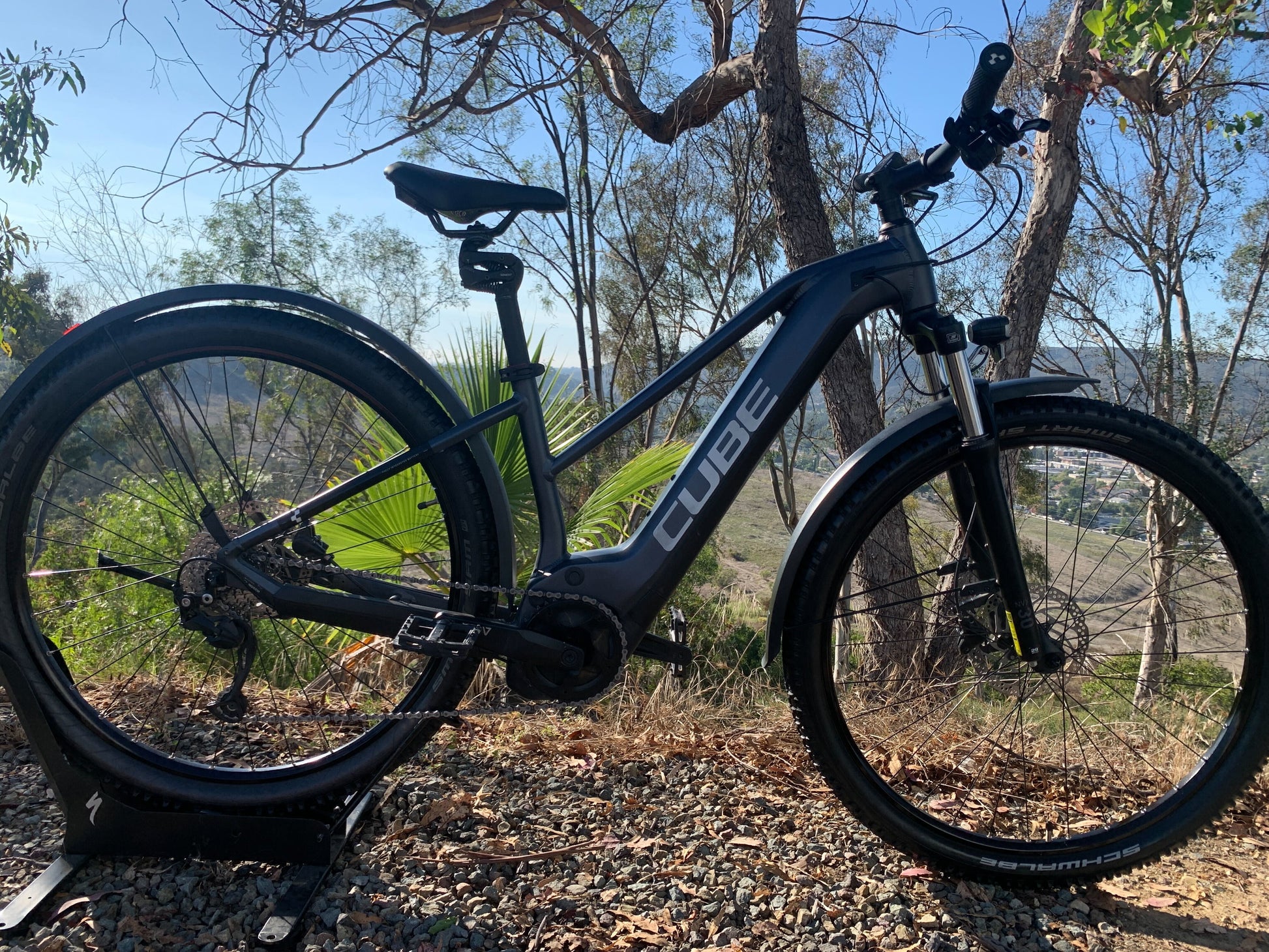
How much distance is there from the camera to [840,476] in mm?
1733

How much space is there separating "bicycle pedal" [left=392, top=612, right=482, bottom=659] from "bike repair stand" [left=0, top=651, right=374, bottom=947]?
0.48m

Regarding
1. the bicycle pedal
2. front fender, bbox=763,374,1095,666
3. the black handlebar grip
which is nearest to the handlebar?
the black handlebar grip

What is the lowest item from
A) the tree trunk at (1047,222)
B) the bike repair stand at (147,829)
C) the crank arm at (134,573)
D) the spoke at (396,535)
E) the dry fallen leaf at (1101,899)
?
the bike repair stand at (147,829)

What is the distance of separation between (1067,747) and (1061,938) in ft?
3.29

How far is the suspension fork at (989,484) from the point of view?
5.59ft

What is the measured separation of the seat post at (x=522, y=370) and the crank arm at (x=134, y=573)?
2.96 feet

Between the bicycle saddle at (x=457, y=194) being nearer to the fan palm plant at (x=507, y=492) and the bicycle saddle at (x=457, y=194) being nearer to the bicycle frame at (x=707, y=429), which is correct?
the bicycle frame at (x=707, y=429)

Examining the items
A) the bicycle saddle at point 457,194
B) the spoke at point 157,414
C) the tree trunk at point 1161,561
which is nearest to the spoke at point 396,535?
the spoke at point 157,414

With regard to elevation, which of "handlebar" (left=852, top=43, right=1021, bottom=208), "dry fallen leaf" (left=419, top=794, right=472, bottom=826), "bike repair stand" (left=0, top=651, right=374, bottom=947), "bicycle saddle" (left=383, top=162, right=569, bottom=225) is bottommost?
"bike repair stand" (left=0, top=651, right=374, bottom=947)

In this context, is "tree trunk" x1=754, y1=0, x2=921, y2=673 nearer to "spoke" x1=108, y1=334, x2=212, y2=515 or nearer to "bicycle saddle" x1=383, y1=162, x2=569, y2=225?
"bicycle saddle" x1=383, y1=162, x2=569, y2=225

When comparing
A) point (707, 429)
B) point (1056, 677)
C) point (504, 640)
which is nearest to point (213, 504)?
point (504, 640)

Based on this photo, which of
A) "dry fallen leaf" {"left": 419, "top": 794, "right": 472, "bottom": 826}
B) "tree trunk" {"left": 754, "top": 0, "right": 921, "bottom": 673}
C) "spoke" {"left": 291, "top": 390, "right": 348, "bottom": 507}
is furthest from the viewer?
"tree trunk" {"left": 754, "top": 0, "right": 921, "bottom": 673}

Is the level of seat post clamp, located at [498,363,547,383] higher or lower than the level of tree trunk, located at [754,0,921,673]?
lower

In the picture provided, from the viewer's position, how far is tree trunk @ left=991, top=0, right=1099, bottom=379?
15.1ft
